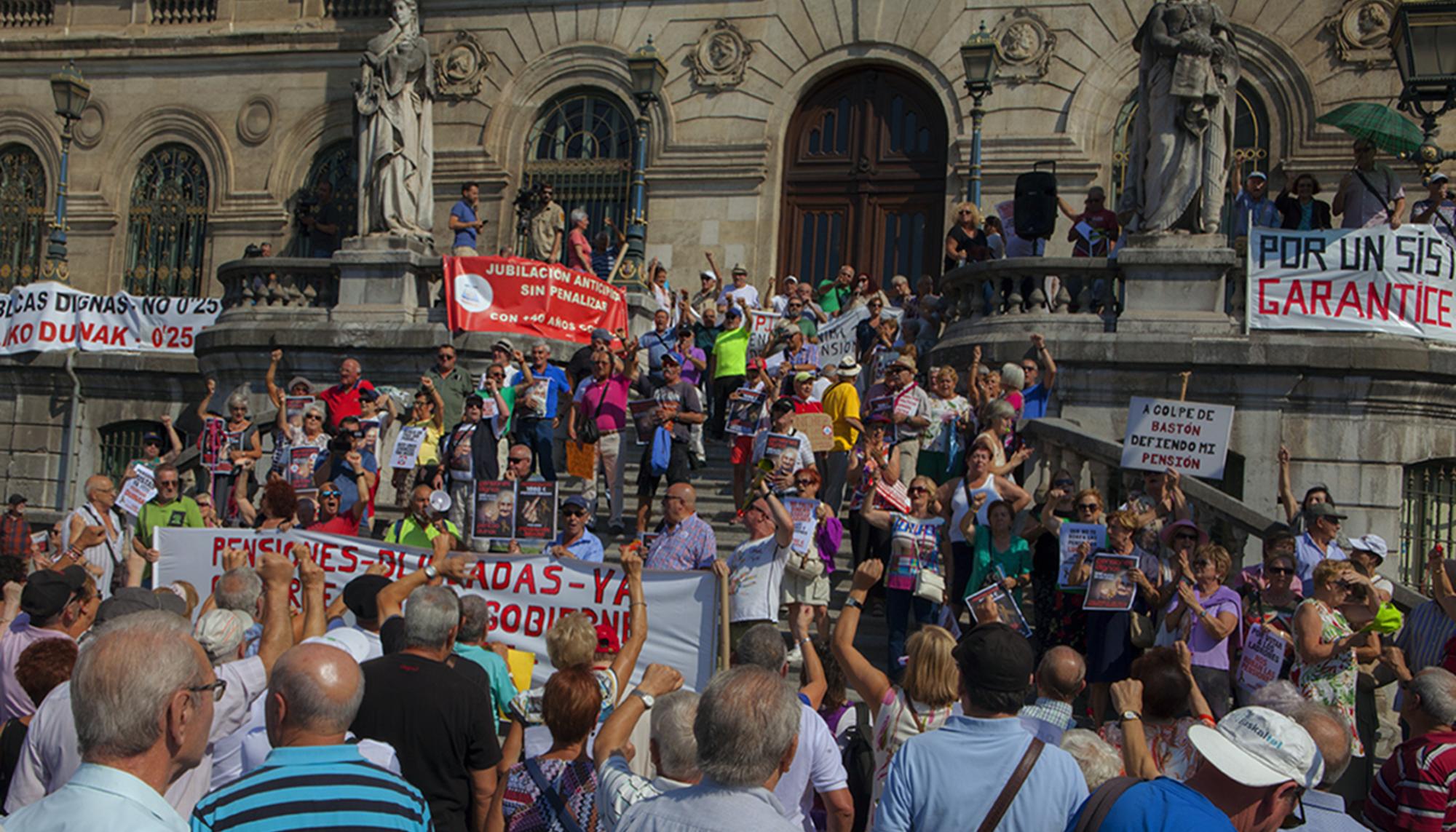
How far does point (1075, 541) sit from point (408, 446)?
22.7ft

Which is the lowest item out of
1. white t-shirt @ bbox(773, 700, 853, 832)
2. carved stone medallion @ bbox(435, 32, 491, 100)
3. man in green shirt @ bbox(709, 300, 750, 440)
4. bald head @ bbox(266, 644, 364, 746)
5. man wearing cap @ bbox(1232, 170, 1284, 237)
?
white t-shirt @ bbox(773, 700, 853, 832)

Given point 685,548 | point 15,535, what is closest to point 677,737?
point 685,548

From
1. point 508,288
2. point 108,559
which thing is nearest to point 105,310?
point 508,288

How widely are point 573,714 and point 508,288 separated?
12.0 m

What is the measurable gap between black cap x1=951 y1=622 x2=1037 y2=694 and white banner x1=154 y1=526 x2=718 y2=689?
3754 mm

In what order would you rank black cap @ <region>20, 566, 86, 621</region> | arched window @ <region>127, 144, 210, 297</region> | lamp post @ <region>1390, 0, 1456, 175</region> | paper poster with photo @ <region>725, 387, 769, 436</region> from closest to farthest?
1. black cap @ <region>20, 566, 86, 621</region>
2. lamp post @ <region>1390, 0, 1456, 175</region>
3. paper poster with photo @ <region>725, 387, 769, 436</region>
4. arched window @ <region>127, 144, 210, 297</region>

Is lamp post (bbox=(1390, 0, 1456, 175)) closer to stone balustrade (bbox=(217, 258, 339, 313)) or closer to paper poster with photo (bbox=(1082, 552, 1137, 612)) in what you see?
paper poster with photo (bbox=(1082, 552, 1137, 612))

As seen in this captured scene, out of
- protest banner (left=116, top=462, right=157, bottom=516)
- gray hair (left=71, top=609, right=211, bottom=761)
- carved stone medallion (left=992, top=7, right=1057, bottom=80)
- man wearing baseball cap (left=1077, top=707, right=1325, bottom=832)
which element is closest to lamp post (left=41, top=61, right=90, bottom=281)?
protest banner (left=116, top=462, right=157, bottom=516)

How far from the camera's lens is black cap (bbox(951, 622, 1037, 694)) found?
4.33 metres

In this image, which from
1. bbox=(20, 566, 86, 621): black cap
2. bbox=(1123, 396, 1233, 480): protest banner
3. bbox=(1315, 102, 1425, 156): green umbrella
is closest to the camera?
bbox=(20, 566, 86, 621): black cap

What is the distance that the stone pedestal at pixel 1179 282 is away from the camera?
13.4 m

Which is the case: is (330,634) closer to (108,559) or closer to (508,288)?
(108,559)

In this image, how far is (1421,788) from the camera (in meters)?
5.46

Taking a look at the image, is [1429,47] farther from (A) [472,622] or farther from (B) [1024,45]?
(B) [1024,45]
